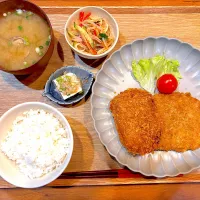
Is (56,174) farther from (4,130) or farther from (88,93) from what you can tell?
(88,93)

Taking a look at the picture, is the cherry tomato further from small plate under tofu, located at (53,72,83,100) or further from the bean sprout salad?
small plate under tofu, located at (53,72,83,100)

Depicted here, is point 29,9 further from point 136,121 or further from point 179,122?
point 179,122

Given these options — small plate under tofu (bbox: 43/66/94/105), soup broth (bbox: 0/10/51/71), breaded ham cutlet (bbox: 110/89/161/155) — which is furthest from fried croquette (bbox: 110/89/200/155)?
soup broth (bbox: 0/10/51/71)

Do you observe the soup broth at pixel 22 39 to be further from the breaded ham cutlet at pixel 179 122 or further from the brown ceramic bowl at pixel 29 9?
the breaded ham cutlet at pixel 179 122

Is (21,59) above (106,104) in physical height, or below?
above

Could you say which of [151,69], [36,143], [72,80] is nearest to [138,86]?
[151,69]

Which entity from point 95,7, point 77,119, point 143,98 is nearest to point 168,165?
point 143,98
